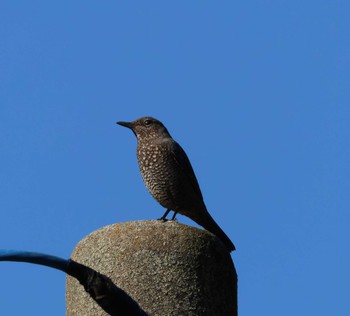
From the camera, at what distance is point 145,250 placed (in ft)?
13.8

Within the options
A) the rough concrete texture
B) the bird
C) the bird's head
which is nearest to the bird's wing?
the bird

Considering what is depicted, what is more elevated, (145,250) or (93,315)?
(145,250)

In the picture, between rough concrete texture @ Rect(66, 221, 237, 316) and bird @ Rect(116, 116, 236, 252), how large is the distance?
139 inches

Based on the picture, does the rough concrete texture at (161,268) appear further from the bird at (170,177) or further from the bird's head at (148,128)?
the bird's head at (148,128)

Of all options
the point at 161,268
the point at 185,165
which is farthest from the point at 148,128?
the point at 161,268

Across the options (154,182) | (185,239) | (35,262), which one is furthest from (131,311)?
(154,182)

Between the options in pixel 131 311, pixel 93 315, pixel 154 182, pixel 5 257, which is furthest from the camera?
pixel 154 182

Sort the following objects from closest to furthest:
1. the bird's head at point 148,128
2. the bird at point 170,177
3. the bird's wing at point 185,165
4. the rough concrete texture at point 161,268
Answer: the rough concrete texture at point 161,268
the bird at point 170,177
the bird's wing at point 185,165
the bird's head at point 148,128

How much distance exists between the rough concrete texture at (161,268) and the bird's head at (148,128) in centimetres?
400

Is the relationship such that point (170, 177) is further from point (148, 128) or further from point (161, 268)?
point (161, 268)

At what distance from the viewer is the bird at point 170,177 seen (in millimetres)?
8047

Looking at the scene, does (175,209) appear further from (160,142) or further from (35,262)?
(35,262)

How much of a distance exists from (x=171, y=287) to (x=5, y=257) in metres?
1.07

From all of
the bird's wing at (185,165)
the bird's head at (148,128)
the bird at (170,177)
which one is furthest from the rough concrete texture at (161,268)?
the bird's head at (148,128)
